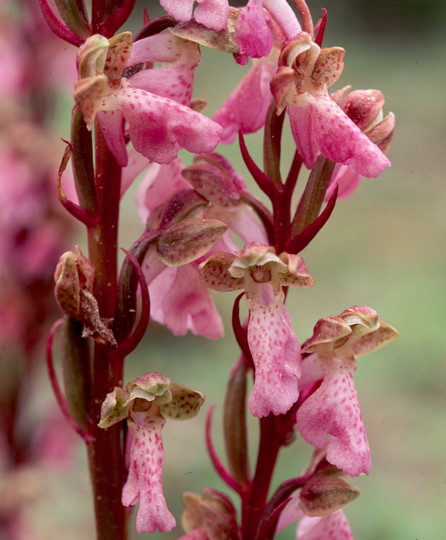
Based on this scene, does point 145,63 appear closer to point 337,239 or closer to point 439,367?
point 439,367

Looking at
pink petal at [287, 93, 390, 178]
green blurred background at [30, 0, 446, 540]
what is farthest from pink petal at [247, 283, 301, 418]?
green blurred background at [30, 0, 446, 540]

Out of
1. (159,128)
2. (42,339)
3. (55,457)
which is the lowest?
(55,457)

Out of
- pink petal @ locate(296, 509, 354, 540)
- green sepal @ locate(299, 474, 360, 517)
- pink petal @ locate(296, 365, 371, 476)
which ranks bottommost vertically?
pink petal @ locate(296, 509, 354, 540)

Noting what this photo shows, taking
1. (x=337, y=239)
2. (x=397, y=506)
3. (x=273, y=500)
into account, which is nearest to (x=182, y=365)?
(x=397, y=506)

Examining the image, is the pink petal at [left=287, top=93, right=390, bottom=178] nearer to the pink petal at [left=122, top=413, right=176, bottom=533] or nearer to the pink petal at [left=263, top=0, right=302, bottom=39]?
the pink petal at [left=263, top=0, right=302, bottom=39]

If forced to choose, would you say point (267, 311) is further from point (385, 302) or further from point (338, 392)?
point (385, 302)

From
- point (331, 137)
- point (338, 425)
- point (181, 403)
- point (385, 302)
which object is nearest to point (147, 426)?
point (181, 403)

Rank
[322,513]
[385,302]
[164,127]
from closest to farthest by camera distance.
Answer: [164,127], [322,513], [385,302]

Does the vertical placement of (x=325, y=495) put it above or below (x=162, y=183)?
below
